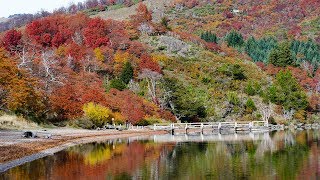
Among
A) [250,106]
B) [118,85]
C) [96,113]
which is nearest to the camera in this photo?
[96,113]

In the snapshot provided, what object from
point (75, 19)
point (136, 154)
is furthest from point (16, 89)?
point (75, 19)

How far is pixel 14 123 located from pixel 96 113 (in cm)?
1256

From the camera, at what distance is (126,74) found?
9250cm

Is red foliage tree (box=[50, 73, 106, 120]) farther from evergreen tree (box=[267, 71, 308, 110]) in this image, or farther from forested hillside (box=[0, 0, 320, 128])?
evergreen tree (box=[267, 71, 308, 110])

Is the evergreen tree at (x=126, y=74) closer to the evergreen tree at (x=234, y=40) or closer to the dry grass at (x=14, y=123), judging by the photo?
the dry grass at (x=14, y=123)

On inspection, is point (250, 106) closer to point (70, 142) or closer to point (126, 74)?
point (126, 74)

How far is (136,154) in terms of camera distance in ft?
142

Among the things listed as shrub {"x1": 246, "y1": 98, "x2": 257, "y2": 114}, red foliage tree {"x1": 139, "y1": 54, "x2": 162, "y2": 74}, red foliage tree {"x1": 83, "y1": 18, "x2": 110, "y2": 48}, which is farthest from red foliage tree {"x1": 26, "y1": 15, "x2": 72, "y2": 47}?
shrub {"x1": 246, "y1": 98, "x2": 257, "y2": 114}

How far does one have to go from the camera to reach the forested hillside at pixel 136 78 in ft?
218

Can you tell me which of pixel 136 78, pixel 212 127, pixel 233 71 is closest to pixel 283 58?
pixel 233 71

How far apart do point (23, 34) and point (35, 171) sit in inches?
3249

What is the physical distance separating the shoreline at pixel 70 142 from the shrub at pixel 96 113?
4.66m

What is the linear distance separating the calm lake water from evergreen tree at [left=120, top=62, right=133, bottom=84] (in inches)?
1574

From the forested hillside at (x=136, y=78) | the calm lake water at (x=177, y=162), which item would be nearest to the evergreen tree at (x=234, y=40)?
the forested hillside at (x=136, y=78)
